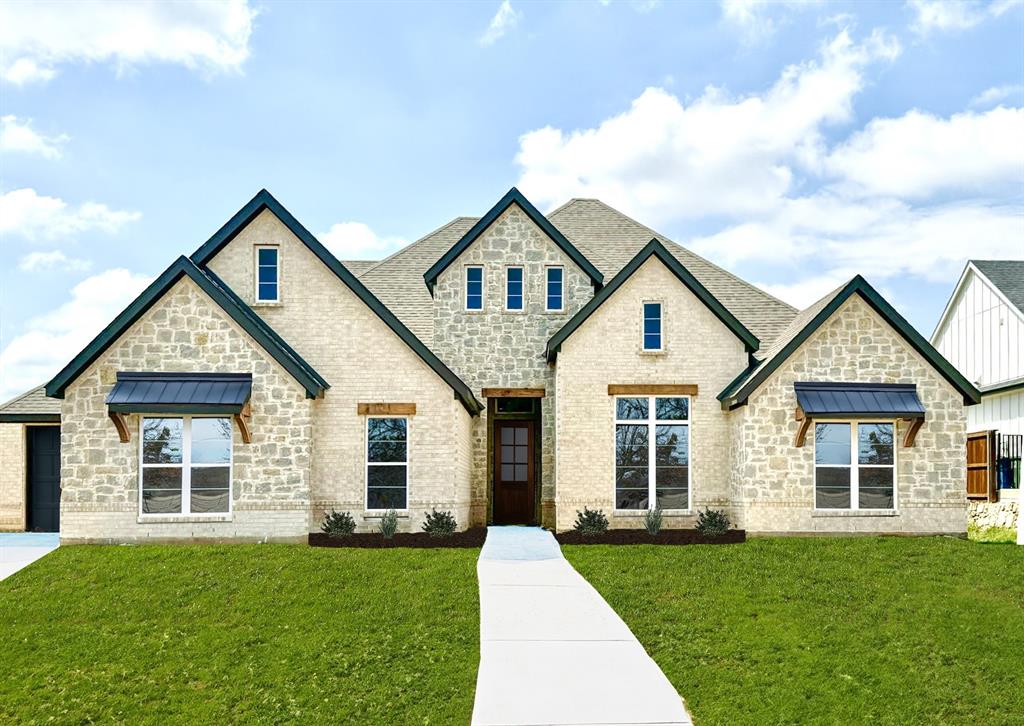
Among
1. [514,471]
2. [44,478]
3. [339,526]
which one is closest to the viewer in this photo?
[339,526]

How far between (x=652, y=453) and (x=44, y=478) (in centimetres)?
1439

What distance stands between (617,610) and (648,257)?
30.2 ft

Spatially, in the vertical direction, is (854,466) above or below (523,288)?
below

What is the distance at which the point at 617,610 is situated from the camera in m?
13.8

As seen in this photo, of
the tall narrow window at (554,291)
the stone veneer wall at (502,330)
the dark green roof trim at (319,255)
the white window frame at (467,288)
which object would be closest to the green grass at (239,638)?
the dark green roof trim at (319,255)

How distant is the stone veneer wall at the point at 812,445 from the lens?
19562mm

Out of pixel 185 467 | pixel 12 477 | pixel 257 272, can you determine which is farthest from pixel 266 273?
pixel 12 477

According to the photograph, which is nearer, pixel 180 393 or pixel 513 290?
pixel 180 393

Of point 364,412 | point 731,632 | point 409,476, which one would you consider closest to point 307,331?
point 364,412

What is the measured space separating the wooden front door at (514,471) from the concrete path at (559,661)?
7.05m

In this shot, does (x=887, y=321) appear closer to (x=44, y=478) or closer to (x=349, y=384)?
(x=349, y=384)

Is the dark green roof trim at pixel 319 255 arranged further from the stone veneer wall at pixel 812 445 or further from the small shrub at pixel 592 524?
the stone veneer wall at pixel 812 445

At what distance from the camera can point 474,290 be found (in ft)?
74.4

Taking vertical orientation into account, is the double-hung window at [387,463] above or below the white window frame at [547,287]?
below
